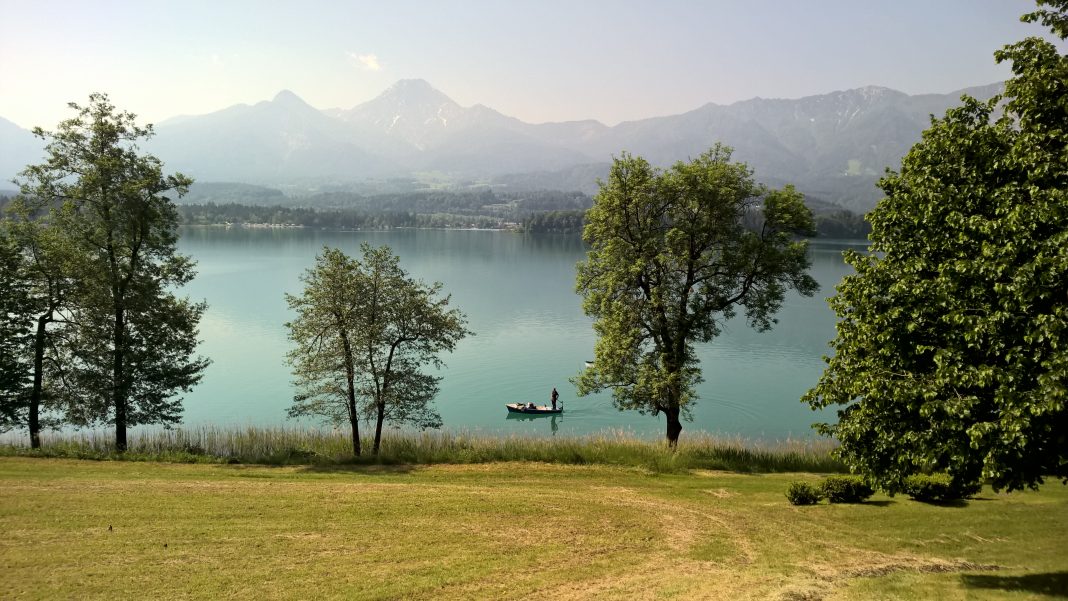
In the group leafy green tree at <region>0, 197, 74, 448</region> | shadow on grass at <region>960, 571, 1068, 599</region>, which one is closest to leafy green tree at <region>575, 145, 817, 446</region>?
shadow on grass at <region>960, 571, 1068, 599</region>

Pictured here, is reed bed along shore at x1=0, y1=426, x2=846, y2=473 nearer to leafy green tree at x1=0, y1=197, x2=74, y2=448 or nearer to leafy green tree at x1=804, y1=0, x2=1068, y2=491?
leafy green tree at x1=0, y1=197, x2=74, y2=448

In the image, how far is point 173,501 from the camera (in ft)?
55.1

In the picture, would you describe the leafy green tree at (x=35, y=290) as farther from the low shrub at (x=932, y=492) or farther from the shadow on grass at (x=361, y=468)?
the low shrub at (x=932, y=492)

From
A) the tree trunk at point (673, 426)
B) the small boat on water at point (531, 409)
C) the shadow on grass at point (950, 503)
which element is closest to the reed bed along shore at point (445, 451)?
the tree trunk at point (673, 426)

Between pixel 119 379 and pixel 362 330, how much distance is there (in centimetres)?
1108

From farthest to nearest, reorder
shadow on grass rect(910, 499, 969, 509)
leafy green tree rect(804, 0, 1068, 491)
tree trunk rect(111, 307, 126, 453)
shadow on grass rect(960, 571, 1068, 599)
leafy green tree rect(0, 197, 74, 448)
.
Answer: tree trunk rect(111, 307, 126, 453)
leafy green tree rect(0, 197, 74, 448)
shadow on grass rect(910, 499, 969, 509)
shadow on grass rect(960, 571, 1068, 599)
leafy green tree rect(804, 0, 1068, 491)

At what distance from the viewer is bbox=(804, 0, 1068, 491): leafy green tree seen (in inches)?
402

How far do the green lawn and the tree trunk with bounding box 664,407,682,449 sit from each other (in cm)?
606

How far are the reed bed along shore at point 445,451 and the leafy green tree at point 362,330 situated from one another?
5.69 feet

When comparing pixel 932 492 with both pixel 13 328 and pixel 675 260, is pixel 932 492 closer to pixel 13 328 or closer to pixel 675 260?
pixel 675 260

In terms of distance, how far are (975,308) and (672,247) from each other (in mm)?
15360

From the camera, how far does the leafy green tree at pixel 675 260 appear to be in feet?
84.0

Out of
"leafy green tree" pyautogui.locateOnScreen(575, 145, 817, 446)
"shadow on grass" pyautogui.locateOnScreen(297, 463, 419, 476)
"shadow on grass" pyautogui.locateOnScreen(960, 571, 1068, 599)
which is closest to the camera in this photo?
"shadow on grass" pyautogui.locateOnScreen(960, 571, 1068, 599)

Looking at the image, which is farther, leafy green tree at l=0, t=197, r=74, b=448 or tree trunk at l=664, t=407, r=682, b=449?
tree trunk at l=664, t=407, r=682, b=449
